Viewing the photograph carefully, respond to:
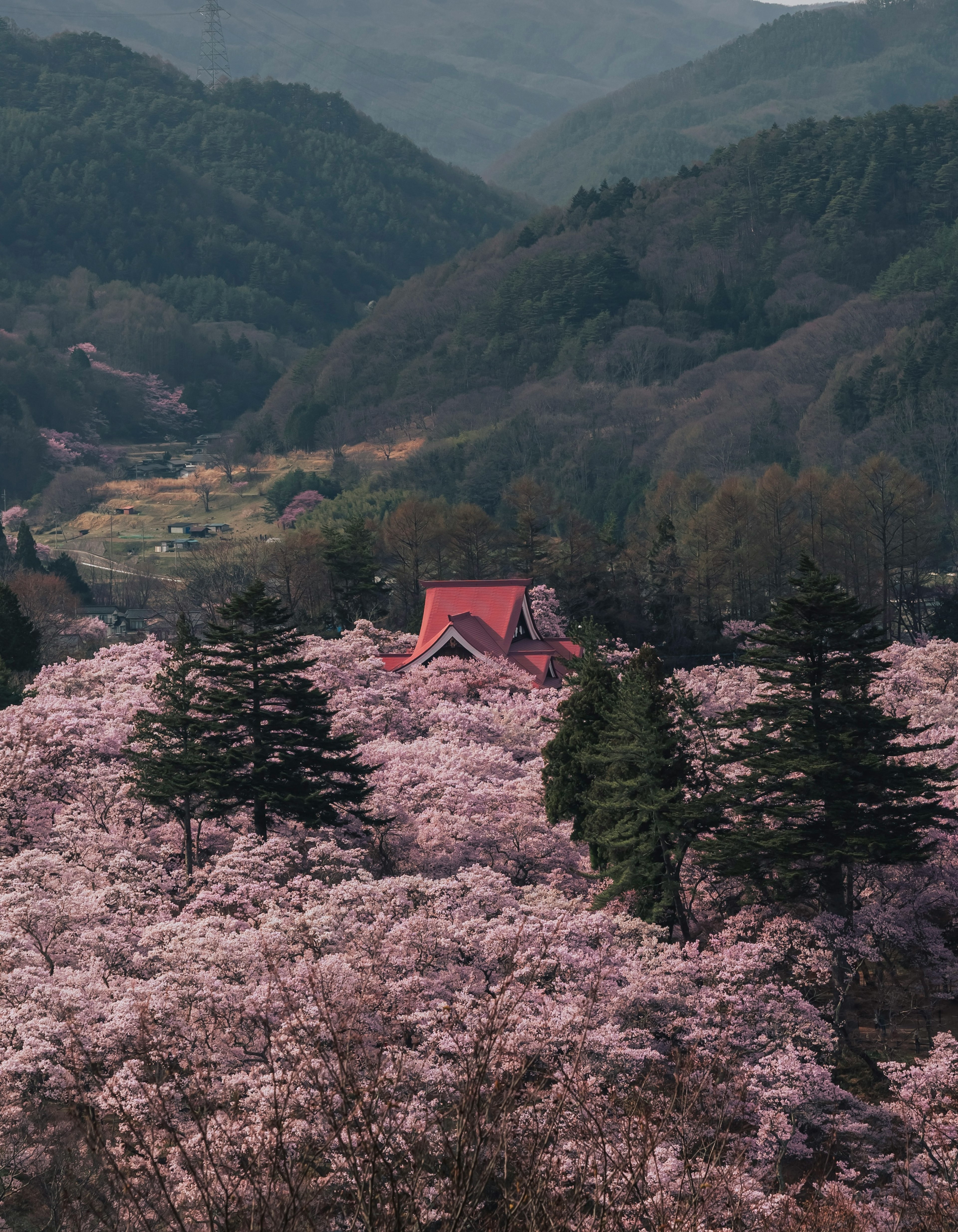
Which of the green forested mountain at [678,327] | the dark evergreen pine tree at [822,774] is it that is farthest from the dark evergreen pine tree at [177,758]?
the green forested mountain at [678,327]

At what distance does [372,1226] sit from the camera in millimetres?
11367

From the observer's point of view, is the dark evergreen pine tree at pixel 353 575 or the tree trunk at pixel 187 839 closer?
the tree trunk at pixel 187 839

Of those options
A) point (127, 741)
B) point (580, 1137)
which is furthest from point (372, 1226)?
point (127, 741)

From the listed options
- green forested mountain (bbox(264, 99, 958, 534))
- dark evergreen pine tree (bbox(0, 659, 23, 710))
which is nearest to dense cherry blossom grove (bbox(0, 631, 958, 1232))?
dark evergreen pine tree (bbox(0, 659, 23, 710))

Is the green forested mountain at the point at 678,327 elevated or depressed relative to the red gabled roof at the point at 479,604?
elevated

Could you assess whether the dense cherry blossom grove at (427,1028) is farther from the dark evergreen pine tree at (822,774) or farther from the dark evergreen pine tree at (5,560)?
the dark evergreen pine tree at (5,560)

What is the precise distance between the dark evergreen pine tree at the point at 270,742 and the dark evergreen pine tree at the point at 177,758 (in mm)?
329

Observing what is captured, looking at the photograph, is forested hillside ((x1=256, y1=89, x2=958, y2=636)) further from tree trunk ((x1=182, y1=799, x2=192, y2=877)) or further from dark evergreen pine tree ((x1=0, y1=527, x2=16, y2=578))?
tree trunk ((x1=182, y1=799, x2=192, y2=877))

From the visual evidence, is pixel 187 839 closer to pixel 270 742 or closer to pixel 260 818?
pixel 260 818

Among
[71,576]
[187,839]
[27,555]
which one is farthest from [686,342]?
[187,839]

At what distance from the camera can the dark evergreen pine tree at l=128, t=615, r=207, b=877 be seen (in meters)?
33.6

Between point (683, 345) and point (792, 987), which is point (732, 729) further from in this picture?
point (683, 345)

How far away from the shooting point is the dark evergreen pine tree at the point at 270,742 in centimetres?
3372

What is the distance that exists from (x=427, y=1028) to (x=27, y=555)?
3477 inches
